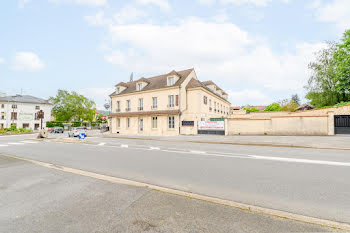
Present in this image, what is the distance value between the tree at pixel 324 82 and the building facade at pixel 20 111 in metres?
72.0

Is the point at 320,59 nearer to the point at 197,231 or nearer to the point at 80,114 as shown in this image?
the point at 197,231

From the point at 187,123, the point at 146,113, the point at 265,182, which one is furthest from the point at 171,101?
the point at 265,182

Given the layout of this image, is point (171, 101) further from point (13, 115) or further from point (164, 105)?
point (13, 115)

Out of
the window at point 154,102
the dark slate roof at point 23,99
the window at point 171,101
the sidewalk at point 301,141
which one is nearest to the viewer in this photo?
the sidewalk at point 301,141

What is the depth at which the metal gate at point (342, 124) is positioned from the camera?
1619 cm

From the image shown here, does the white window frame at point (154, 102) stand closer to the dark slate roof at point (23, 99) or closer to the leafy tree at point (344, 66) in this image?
the leafy tree at point (344, 66)

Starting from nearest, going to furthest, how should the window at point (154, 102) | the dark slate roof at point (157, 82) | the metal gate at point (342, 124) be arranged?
1. the metal gate at point (342, 124)
2. the dark slate roof at point (157, 82)
3. the window at point (154, 102)

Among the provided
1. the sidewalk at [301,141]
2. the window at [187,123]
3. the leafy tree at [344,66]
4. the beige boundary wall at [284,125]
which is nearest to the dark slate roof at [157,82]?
the window at [187,123]

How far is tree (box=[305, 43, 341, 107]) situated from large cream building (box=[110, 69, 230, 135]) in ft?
51.6

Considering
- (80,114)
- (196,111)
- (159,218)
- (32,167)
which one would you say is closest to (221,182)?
(159,218)

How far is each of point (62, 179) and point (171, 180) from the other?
10.4 feet

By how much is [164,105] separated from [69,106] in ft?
145

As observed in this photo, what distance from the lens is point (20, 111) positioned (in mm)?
51875

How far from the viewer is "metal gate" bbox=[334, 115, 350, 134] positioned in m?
16.2
